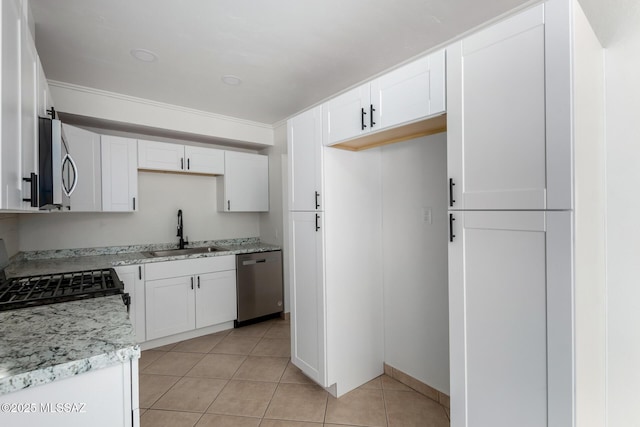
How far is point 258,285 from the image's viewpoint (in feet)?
12.0

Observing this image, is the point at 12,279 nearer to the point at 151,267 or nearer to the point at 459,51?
the point at 151,267

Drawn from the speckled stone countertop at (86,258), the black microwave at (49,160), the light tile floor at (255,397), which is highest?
the black microwave at (49,160)

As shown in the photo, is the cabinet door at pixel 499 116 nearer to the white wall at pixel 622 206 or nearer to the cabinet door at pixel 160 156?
the white wall at pixel 622 206

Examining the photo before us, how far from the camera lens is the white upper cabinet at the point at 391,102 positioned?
1476 mm

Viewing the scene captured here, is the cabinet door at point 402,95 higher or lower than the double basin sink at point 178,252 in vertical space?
higher

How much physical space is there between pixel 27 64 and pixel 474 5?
2.23 metres

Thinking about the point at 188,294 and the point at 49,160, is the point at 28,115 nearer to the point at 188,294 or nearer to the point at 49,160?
the point at 49,160

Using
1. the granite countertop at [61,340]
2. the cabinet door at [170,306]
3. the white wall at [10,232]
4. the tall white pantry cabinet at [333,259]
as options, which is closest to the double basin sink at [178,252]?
the cabinet door at [170,306]

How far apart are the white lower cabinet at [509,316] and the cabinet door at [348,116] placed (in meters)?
0.83

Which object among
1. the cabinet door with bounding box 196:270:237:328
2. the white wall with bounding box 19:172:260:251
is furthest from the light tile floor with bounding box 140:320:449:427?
the white wall with bounding box 19:172:260:251

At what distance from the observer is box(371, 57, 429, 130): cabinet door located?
1523 mm

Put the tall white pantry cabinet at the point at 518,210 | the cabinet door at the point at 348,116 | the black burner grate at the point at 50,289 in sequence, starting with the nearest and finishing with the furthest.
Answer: the tall white pantry cabinet at the point at 518,210 → the black burner grate at the point at 50,289 → the cabinet door at the point at 348,116

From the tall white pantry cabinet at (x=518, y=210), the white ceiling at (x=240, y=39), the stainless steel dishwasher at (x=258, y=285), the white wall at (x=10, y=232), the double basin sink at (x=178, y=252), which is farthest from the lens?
the stainless steel dishwasher at (x=258, y=285)

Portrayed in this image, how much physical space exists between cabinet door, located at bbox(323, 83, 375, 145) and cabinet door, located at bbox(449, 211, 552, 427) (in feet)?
2.75
